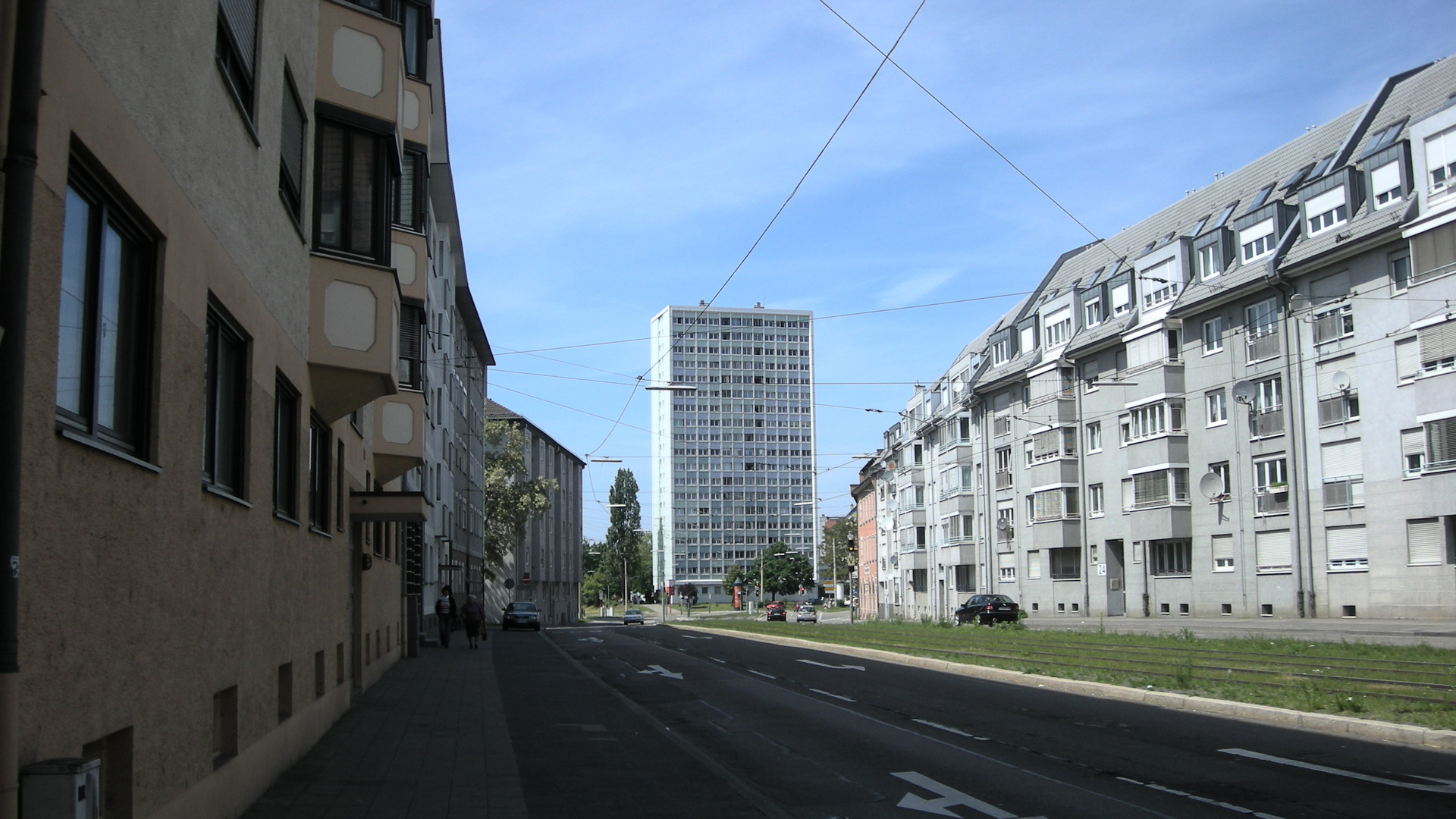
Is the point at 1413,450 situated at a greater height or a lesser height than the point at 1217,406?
lesser

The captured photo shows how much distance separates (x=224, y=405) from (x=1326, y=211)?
132ft

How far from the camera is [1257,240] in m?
43.8

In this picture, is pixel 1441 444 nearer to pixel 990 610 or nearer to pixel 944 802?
pixel 990 610

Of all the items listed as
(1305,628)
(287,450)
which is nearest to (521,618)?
(1305,628)

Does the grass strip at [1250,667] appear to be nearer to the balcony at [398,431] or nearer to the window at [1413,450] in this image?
the window at [1413,450]

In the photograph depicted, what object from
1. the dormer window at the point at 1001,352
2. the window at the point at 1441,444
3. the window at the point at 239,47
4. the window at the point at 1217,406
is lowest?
the window at the point at 1441,444

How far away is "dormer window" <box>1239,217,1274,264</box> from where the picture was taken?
4303cm

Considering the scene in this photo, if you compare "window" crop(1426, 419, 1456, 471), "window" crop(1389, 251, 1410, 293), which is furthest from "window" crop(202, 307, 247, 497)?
"window" crop(1389, 251, 1410, 293)

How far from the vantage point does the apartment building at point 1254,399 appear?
3562 centimetres

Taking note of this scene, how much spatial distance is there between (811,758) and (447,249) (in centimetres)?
3877

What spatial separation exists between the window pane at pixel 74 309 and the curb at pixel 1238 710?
1139 centimetres

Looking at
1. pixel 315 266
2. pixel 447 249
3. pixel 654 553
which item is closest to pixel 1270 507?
pixel 447 249

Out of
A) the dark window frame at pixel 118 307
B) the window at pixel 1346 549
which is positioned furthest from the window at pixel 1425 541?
the dark window frame at pixel 118 307

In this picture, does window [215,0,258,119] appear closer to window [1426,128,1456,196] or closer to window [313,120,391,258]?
window [313,120,391,258]
